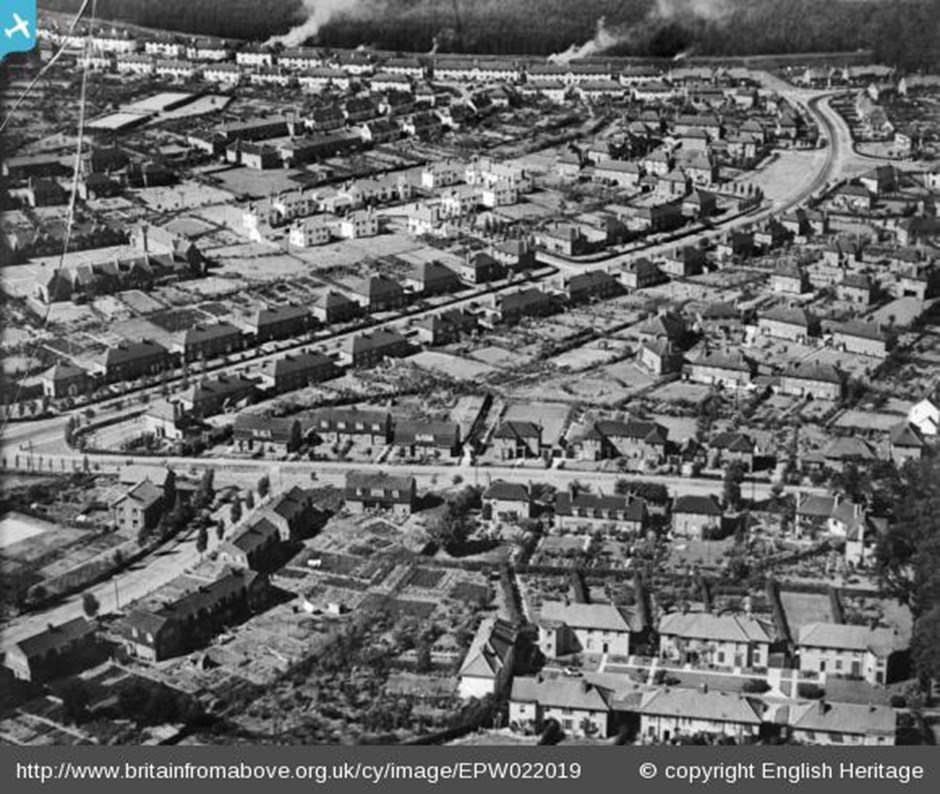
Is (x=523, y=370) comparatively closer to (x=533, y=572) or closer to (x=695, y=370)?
(x=695, y=370)

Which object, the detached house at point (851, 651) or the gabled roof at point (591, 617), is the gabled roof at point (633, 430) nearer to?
the gabled roof at point (591, 617)

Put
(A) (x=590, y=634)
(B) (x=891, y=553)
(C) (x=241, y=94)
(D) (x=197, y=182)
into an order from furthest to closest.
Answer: (C) (x=241, y=94)
(D) (x=197, y=182)
(B) (x=891, y=553)
(A) (x=590, y=634)

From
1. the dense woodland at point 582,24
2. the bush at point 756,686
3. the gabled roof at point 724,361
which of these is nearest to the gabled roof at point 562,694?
the bush at point 756,686

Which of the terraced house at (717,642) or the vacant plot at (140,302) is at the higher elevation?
the vacant plot at (140,302)

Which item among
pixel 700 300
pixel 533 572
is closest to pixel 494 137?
pixel 700 300

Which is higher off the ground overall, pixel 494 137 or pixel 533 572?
pixel 494 137

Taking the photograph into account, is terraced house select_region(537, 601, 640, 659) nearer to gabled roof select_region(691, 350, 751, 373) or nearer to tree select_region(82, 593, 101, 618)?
tree select_region(82, 593, 101, 618)
